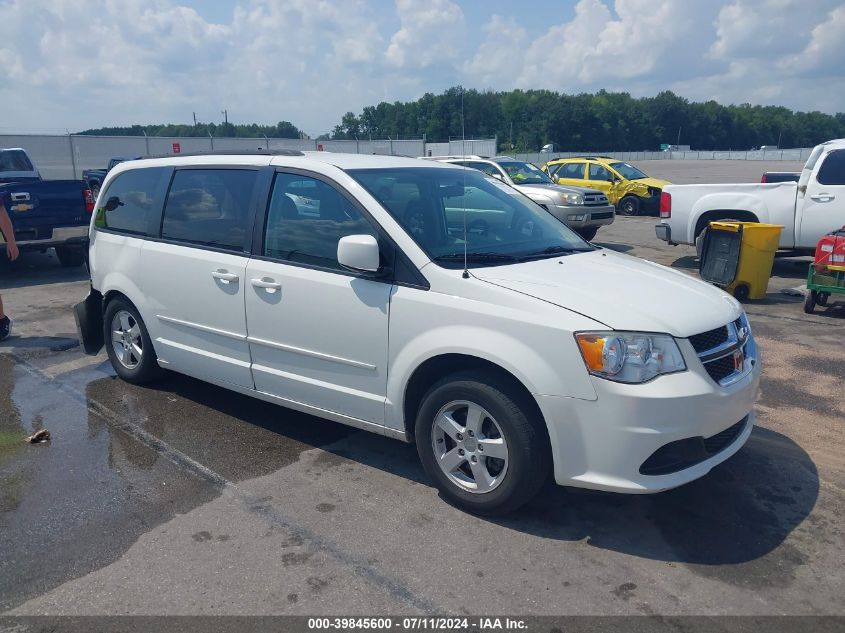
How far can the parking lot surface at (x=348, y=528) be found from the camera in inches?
124

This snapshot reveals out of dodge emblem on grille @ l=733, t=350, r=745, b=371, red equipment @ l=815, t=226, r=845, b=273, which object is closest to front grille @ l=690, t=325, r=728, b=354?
dodge emblem on grille @ l=733, t=350, r=745, b=371

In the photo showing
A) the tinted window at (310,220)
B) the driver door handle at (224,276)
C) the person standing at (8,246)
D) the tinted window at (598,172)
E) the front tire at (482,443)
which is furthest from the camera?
the tinted window at (598,172)

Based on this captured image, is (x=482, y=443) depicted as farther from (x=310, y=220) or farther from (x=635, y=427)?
(x=310, y=220)

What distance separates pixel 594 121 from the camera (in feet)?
356

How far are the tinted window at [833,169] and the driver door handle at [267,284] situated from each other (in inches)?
351

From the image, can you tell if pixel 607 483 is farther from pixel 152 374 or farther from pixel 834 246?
pixel 834 246

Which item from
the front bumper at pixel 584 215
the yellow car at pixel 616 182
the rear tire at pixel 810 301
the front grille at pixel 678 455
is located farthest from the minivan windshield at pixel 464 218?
the yellow car at pixel 616 182

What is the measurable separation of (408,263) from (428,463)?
1.11 metres

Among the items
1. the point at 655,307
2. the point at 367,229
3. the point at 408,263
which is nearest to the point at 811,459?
the point at 655,307

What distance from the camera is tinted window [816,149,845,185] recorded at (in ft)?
33.3

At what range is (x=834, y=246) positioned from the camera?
8.02 meters

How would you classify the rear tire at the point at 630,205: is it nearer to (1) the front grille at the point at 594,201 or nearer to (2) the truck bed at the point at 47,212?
(1) the front grille at the point at 594,201

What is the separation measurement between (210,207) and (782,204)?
28.6 feet

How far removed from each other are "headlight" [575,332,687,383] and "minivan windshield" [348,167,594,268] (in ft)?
2.96
